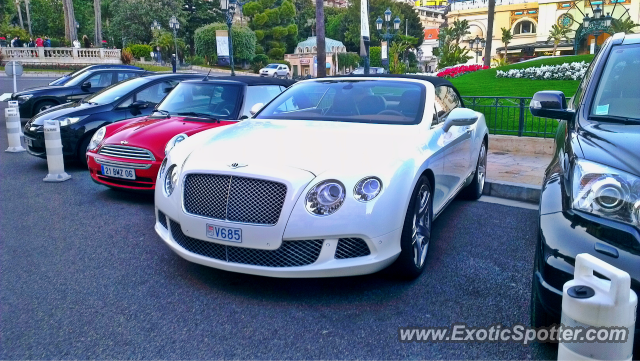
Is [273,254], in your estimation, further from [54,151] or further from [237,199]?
[54,151]

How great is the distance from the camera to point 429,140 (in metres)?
4.29

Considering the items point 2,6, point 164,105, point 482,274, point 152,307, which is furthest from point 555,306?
point 2,6

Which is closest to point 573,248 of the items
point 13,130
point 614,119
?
point 614,119

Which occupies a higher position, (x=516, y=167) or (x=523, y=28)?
(x=523, y=28)

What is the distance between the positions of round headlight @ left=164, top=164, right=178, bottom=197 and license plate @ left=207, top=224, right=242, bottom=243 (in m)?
0.53

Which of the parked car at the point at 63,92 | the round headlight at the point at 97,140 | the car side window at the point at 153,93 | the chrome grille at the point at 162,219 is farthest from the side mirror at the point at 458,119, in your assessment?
the parked car at the point at 63,92

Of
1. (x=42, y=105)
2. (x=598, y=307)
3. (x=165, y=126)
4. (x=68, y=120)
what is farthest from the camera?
(x=42, y=105)

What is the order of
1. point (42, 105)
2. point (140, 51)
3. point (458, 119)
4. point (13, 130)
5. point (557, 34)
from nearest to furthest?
1. point (458, 119)
2. point (13, 130)
3. point (42, 105)
4. point (140, 51)
5. point (557, 34)

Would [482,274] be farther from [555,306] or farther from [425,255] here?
[555,306]

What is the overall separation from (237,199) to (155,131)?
3077mm

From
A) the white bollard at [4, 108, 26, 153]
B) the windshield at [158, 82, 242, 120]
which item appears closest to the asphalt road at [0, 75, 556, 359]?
the windshield at [158, 82, 242, 120]

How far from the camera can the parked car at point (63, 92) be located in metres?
12.7

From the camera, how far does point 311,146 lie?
382cm

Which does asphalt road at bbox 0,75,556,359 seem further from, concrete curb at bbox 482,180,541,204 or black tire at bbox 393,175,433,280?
concrete curb at bbox 482,180,541,204
